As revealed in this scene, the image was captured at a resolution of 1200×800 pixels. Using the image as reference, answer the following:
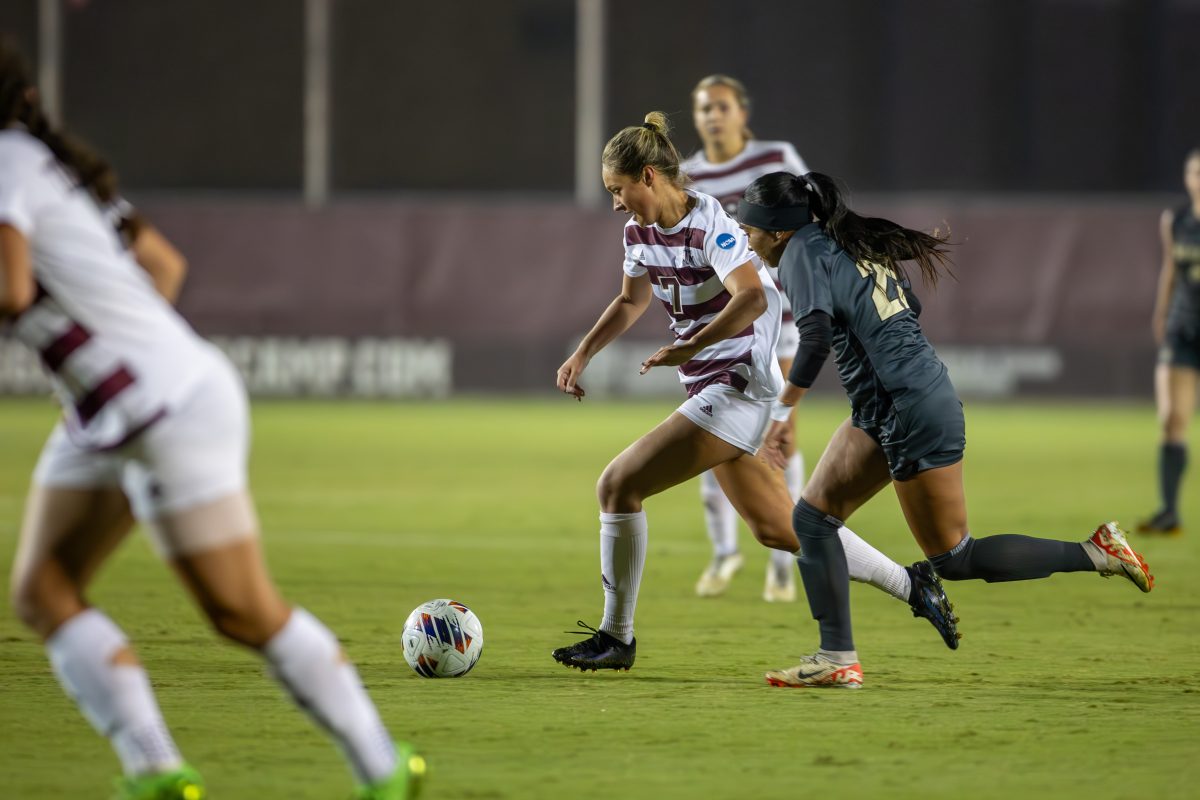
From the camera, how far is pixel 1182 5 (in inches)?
1024

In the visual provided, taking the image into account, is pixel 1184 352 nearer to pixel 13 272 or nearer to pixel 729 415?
pixel 729 415

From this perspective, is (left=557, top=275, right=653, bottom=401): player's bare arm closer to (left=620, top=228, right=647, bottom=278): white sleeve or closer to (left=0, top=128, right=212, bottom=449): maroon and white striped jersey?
(left=620, top=228, right=647, bottom=278): white sleeve

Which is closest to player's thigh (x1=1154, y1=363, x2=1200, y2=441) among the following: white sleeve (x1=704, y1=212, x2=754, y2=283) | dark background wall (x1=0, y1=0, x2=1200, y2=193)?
white sleeve (x1=704, y1=212, x2=754, y2=283)

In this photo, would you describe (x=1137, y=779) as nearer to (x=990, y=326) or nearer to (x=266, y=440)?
(x=266, y=440)

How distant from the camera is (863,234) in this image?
6.35 metres

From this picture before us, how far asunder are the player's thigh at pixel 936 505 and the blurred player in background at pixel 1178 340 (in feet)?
16.3

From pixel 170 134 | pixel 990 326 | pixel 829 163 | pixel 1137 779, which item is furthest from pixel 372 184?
pixel 1137 779

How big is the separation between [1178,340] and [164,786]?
8.50m

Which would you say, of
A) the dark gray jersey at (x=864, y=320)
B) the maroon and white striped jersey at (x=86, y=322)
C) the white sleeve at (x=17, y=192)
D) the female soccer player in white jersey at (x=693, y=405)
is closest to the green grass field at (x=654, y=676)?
the female soccer player in white jersey at (x=693, y=405)

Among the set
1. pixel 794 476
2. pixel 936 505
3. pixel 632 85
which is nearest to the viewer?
pixel 936 505

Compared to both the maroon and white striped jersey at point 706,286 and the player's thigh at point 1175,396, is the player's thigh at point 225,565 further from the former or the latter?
the player's thigh at point 1175,396

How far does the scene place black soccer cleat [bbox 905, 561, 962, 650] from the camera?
6.59m

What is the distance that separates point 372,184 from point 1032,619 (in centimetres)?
2113

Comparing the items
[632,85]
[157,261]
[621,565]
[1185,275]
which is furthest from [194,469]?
[632,85]
